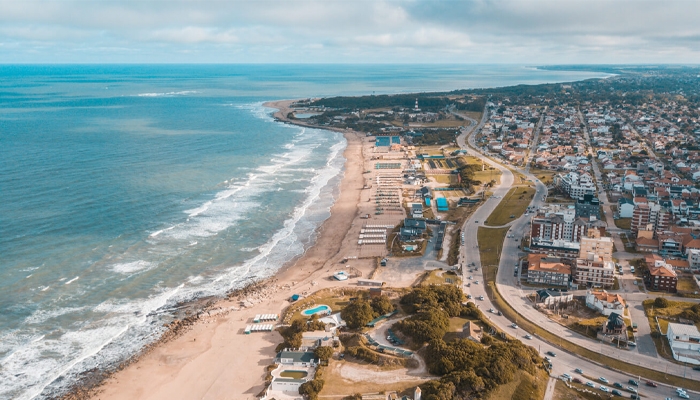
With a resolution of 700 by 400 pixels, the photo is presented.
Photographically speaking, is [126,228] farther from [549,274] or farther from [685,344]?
[685,344]

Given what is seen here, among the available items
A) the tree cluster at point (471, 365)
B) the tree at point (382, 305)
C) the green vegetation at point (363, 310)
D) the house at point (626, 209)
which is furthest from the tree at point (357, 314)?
the house at point (626, 209)

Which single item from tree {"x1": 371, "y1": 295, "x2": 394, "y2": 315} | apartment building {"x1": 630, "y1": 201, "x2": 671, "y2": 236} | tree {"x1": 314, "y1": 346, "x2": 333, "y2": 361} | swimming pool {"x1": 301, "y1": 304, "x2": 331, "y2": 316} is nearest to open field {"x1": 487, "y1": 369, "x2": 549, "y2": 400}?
tree {"x1": 314, "y1": 346, "x2": 333, "y2": 361}

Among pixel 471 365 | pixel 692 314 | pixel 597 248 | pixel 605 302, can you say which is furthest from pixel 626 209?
pixel 471 365

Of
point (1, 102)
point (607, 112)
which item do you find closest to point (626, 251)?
point (607, 112)

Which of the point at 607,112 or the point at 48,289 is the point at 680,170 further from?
the point at 48,289

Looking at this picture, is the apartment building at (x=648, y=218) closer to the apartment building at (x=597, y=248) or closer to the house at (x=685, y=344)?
the apartment building at (x=597, y=248)
